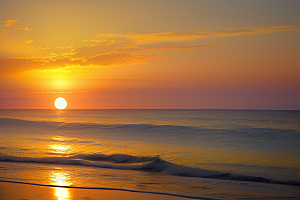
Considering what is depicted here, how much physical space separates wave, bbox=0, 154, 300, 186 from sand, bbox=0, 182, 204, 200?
13.9ft

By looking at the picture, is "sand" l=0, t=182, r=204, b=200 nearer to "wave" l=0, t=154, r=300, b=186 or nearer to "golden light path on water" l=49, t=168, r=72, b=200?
"golden light path on water" l=49, t=168, r=72, b=200

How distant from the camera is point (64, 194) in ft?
27.4

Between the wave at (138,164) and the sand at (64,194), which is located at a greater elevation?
the wave at (138,164)

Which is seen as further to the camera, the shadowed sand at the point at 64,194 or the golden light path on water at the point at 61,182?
the golden light path on water at the point at 61,182

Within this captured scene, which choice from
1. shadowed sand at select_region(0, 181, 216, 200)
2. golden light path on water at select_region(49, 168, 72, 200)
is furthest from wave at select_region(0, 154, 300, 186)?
shadowed sand at select_region(0, 181, 216, 200)

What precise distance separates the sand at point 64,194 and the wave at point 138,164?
425cm

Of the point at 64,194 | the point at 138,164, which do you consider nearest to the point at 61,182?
the point at 64,194

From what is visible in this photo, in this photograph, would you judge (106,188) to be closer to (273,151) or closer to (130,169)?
(130,169)

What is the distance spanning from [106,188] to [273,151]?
14.0 m

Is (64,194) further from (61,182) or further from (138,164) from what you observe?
(138,164)

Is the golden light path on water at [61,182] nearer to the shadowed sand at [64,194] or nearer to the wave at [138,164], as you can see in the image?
the shadowed sand at [64,194]

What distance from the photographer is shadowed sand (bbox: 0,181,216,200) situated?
7992mm

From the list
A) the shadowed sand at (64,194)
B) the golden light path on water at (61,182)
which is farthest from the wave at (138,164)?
the shadowed sand at (64,194)

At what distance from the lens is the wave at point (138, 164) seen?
1174cm
